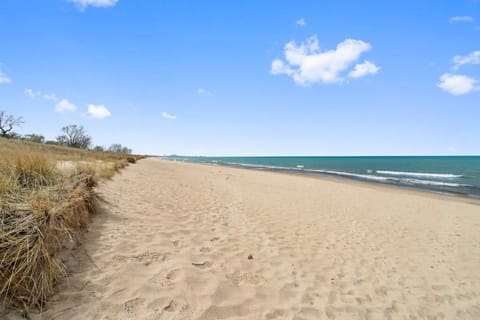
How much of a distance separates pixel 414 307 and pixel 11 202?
5.32 m

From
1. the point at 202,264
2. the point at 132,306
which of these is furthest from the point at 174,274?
the point at 132,306

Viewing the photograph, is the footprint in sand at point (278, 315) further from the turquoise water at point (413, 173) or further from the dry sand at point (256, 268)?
the turquoise water at point (413, 173)

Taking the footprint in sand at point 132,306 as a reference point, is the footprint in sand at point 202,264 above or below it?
below

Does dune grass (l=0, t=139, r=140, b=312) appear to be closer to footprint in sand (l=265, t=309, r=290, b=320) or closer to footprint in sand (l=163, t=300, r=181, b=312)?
footprint in sand (l=163, t=300, r=181, b=312)

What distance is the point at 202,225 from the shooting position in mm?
5652

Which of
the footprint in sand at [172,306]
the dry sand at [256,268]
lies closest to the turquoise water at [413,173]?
the dry sand at [256,268]

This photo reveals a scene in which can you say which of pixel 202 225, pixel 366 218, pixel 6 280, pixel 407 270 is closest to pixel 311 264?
pixel 407 270

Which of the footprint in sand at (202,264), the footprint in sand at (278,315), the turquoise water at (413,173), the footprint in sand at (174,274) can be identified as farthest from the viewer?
the turquoise water at (413,173)

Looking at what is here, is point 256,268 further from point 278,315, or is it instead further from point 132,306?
point 132,306

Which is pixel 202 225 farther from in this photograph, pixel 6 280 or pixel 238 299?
pixel 6 280

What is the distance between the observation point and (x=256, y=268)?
3898 millimetres

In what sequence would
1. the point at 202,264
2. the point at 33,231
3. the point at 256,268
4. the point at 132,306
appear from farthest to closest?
1. the point at 256,268
2. the point at 202,264
3. the point at 33,231
4. the point at 132,306

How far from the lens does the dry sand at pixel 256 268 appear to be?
2.80m

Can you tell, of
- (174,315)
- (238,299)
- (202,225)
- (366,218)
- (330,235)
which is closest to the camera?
(174,315)
